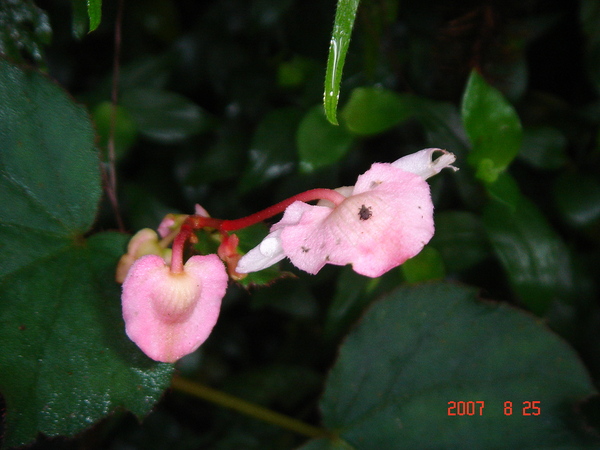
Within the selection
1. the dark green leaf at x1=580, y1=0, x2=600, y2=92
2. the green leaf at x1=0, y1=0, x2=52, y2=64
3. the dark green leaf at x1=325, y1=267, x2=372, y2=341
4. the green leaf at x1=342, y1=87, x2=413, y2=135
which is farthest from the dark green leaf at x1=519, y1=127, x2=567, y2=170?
the green leaf at x1=0, y1=0, x2=52, y2=64

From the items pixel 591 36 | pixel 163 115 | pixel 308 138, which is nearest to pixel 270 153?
pixel 308 138

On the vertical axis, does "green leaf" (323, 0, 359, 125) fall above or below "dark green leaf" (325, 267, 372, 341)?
above

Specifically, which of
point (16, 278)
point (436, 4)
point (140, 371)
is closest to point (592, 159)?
point (436, 4)

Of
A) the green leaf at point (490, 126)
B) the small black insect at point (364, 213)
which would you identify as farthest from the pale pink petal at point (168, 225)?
the green leaf at point (490, 126)

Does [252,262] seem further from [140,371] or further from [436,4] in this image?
[436,4]

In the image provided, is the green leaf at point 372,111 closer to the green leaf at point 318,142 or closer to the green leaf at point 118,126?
the green leaf at point 318,142

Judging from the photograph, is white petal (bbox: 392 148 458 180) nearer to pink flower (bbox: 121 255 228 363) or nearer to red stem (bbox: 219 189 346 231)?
red stem (bbox: 219 189 346 231)
